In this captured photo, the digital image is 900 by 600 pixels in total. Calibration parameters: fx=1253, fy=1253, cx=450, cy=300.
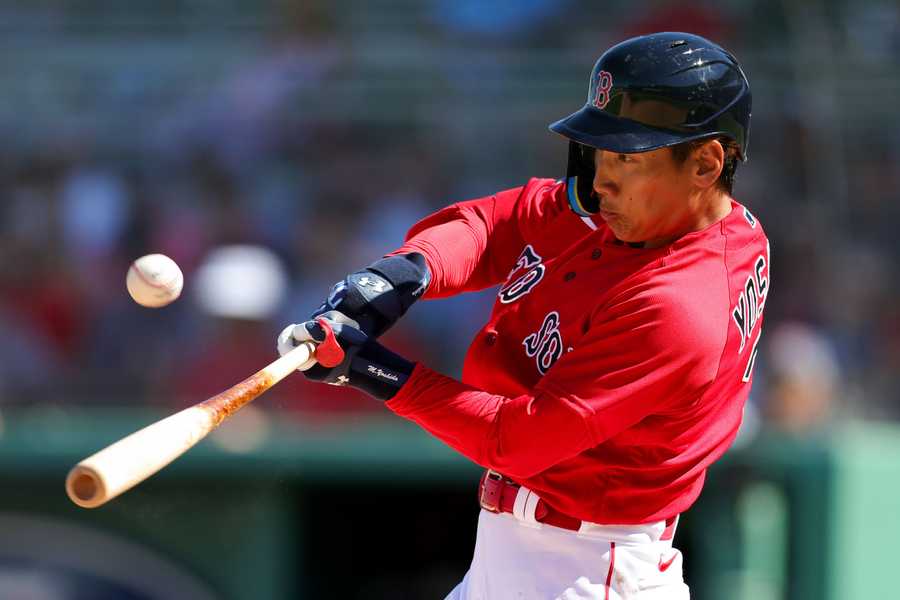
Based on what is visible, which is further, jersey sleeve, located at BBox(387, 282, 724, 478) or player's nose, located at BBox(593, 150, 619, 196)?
player's nose, located at BBox(593, 150, 619, 196)

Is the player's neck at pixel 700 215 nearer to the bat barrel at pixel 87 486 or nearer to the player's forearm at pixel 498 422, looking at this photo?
the player's forearm at pixel 498 422

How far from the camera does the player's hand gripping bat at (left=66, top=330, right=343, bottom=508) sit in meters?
1.82

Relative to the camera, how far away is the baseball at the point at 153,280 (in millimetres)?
2543

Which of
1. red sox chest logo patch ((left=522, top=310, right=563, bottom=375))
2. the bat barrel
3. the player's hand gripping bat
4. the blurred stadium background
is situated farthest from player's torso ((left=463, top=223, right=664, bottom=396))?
the blurred stadium background

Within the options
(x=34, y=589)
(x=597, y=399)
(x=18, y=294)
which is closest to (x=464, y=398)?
(x=597, y=399)

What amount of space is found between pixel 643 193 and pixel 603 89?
213 millimetres

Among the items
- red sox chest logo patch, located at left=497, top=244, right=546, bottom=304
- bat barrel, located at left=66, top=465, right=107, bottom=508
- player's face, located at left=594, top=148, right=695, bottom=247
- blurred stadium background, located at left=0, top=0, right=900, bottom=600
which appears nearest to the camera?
bat barrel, located at left=66, top=465, right=107, bottom=508

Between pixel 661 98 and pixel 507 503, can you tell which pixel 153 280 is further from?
pixel 661 98

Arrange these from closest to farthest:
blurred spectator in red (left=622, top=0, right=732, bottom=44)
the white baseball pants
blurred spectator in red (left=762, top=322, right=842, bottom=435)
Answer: the white baseball pants < blurred spectator in red (left=762, top=322, right=842, bottom=435) < blurred spectator in red (left=622, top=0, right=732, bottom=44)

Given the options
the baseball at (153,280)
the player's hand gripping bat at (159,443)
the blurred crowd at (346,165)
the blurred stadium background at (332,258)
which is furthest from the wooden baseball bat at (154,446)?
the blurred crowd at (346,165)

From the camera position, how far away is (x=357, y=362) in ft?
7.50

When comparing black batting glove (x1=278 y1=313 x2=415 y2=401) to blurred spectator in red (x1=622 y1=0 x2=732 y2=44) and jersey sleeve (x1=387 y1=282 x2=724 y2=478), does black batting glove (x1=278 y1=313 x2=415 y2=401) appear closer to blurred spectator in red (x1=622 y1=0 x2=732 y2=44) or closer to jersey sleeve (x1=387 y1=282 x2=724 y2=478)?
jersey sleeve (x1=387 y1=282 x2=724 y2=478)

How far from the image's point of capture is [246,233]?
5.80 m

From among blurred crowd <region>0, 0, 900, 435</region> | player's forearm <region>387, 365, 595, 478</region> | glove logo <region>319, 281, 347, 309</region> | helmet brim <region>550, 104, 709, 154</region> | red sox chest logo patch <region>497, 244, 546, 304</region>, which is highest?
helmet brim <region>550, 104, 709, 154</region>
